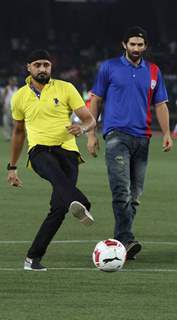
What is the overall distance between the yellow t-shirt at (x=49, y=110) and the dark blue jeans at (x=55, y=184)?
0.30 feet

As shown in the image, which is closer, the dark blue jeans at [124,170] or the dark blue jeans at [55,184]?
the dark blue jeans at [55,184]

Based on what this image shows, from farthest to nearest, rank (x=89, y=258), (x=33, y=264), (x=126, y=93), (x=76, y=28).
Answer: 1. (x=76, y=28)
2. (x=126, y=93)
3. (x=89, y=258)
4. (x=33, y=264)

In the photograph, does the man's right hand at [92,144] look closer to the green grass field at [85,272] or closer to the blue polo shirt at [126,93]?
the blue polo shirt at [126,93]

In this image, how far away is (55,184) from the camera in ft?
41.0

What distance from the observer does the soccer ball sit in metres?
12.1

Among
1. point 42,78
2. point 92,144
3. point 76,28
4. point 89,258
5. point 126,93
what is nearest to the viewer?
point 42,78

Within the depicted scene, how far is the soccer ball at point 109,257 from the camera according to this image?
12.1m

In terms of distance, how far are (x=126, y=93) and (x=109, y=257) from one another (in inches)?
91.3

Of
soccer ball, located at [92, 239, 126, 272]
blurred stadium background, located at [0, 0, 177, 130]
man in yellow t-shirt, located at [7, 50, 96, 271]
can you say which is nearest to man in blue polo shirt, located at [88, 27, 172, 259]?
man in yellow t-shirt, located at [7, 50, 96, 271]

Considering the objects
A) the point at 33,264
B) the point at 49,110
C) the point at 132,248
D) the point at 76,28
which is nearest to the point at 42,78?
the point at 49,110

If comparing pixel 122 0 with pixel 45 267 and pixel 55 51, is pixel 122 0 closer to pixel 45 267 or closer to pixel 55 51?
pixel 55 51

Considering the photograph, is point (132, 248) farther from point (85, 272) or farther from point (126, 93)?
point (126, 93)

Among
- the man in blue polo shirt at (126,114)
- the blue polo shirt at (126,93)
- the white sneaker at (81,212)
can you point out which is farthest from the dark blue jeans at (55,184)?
the blue polo shirt at (126,93)

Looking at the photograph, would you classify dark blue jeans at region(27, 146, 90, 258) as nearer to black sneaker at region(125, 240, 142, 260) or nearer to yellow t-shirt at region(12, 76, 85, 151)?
yellow t-shirt at region(12, 76, 85, 151)
